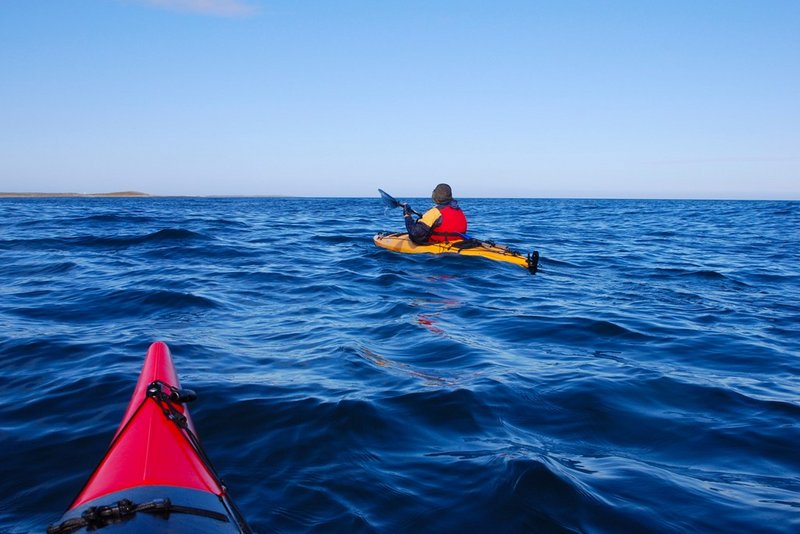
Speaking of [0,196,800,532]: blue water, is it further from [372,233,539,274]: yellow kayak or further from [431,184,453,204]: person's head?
[431,184,453,204]: person's head

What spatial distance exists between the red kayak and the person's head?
9.97 metres

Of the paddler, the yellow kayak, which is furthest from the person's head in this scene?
the yellow kayak

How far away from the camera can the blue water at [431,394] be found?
11.2 ft

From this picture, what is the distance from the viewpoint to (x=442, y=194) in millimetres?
12766

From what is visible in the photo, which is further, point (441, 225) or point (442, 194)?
point (441, 225)

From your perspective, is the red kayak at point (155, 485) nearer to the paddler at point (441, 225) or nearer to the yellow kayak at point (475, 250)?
the yellow kayak at point (475, 250)

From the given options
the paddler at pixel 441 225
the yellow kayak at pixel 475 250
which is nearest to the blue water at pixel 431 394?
the yellow kayak at pixel 475 250

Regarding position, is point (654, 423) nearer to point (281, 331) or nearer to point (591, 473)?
point (591, 473)

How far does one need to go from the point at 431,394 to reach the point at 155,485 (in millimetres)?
2899

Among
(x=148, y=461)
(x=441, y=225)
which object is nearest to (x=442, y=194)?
(x=441, y=225)

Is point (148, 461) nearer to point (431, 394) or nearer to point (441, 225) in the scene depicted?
point (431, 394)

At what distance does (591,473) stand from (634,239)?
19.2 metres

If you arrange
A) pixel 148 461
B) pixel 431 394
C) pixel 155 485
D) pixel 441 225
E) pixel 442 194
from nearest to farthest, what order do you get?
pixel 155 485, pixel 148 461, pixel 431 394, pixel 442 194, pixel 441 225

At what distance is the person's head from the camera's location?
41.6ft
